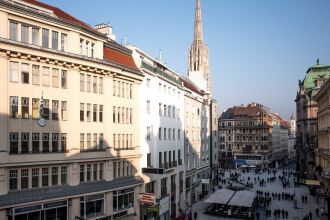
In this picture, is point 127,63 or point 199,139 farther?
point 199,139

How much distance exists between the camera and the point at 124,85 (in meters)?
42.5

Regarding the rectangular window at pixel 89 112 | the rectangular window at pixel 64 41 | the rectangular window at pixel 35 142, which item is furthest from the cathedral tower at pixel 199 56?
the rectangular window at pixel 35 142

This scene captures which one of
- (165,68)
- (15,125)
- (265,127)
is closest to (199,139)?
(165,68)

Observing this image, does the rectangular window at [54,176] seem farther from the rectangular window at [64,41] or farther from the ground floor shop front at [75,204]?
the rectangular window at [64,41]

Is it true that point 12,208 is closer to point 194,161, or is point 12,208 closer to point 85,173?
point 85,173

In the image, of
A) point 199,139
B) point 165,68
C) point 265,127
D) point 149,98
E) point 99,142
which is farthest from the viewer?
point 265,127

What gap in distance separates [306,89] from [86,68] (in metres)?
81.0

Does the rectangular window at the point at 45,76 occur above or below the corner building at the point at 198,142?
above

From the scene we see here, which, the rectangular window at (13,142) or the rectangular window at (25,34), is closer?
the rectangular window at (13,142)

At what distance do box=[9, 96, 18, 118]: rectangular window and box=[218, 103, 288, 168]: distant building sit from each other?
115254 millimetres

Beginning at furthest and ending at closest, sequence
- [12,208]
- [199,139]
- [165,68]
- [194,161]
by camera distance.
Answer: [199,139] → [194,161] → [165,68] → [12,208]

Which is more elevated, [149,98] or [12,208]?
[149,98]

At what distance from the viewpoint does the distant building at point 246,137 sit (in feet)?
463

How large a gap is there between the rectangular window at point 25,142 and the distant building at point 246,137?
11398cm
